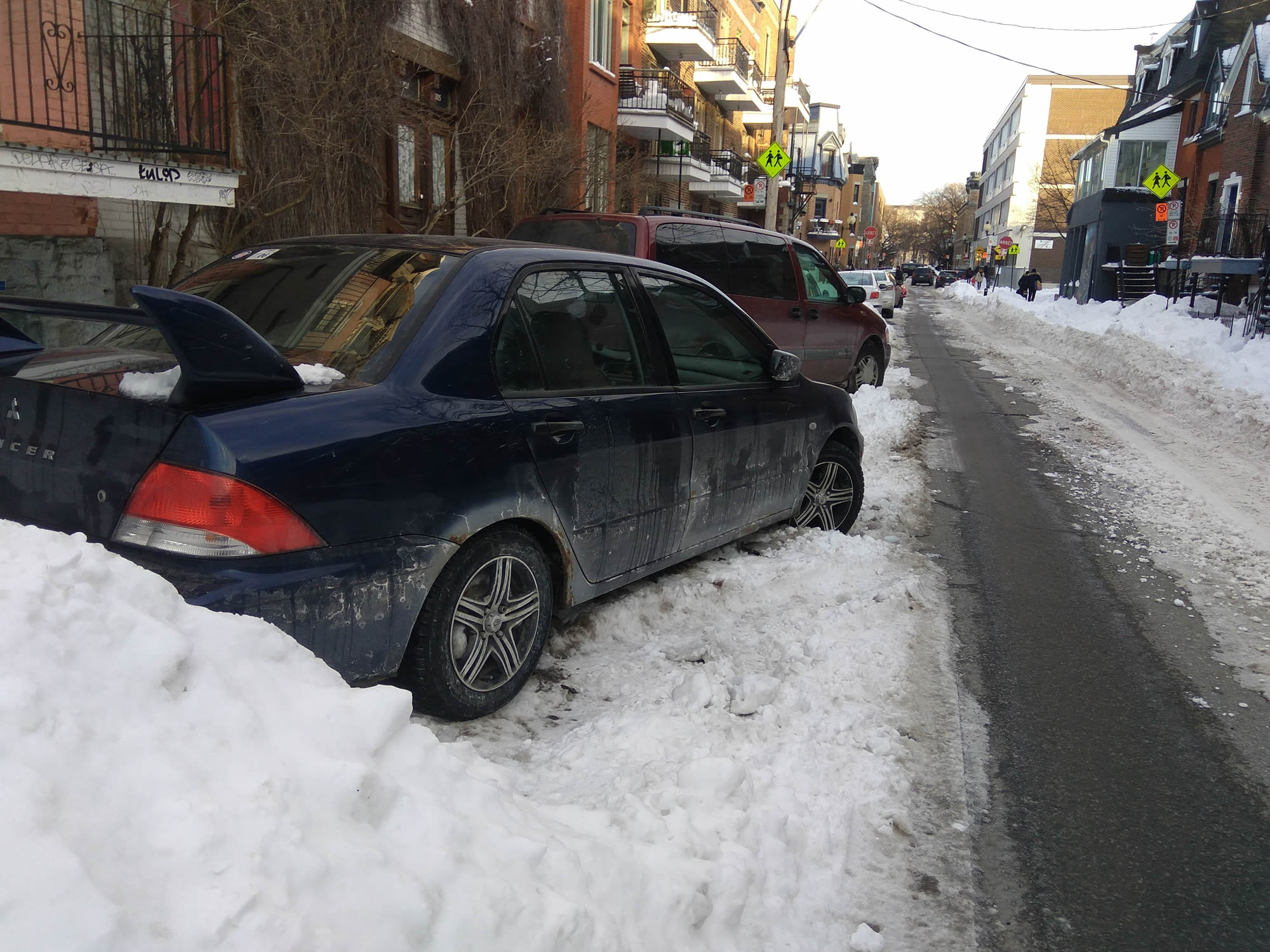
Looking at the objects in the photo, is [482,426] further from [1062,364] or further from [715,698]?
[1062,364]

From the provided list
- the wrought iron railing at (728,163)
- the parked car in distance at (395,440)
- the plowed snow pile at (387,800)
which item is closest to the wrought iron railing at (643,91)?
the wrought iron railing at (728,163)

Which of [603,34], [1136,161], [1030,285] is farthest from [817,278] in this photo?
[1136,161]

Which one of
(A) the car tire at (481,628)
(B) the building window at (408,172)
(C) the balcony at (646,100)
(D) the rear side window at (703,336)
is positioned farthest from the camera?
(C) the balcony at (646,100)

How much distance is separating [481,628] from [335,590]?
0.69m

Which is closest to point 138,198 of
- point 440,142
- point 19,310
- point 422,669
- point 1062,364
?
point 19,310

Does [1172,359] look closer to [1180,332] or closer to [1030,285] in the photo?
[1180,332]

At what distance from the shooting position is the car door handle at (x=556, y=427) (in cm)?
364

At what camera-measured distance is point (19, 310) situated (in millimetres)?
3326

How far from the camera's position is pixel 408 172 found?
15742 mm

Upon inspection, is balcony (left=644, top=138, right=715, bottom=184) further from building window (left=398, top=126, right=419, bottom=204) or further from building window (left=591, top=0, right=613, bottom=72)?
building window (left=398, top=126, right=419, bottom=204)

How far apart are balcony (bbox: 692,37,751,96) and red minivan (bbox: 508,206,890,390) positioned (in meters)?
26.4

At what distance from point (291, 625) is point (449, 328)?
116 centimetres

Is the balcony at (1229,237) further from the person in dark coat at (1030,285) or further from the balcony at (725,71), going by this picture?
the balcony at (725,71)

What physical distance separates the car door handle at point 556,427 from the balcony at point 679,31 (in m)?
29.5
